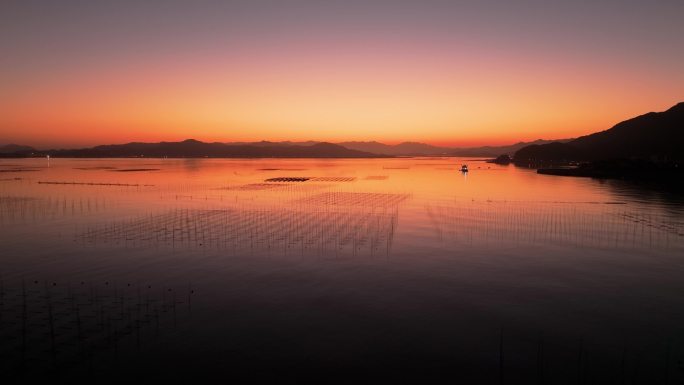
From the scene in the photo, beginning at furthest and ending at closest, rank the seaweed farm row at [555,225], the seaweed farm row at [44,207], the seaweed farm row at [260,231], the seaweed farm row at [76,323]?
1. the seaweed farm row at [44,207]
2. the seaweed farm row at [555,225]
3. the seaweed farm row at [260,231]
4. the seaweed farm row at [76,323]

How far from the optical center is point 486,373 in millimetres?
16234

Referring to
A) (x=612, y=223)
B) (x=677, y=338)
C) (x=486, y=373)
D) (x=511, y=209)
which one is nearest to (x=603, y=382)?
(x=486, y=373)

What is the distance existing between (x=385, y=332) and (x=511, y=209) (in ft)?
153

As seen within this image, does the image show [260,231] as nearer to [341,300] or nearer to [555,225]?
[341,300]

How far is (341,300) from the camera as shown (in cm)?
2336

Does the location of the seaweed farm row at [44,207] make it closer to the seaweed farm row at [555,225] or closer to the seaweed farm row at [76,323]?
the seaweed farm row at [76,323]

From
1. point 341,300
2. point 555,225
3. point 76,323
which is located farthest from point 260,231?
point 555,225

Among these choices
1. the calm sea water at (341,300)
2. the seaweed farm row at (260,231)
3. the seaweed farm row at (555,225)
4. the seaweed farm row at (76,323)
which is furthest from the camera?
the seaweed farm row at (555,225)

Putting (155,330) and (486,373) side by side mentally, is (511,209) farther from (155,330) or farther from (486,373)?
(155,330)

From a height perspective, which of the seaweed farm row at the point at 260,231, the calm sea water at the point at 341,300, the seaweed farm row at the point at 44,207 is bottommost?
the calm sea water at the point at 341,300

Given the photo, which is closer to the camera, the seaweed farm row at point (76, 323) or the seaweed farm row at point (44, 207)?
the seaweed farm row at point (76, 323)

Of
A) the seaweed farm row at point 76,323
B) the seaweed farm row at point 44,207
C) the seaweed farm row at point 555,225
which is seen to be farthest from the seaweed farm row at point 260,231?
the seaweed farm row at point 76,323

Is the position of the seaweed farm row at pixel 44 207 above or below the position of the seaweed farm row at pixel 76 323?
above

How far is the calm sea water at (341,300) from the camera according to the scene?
16.6m
